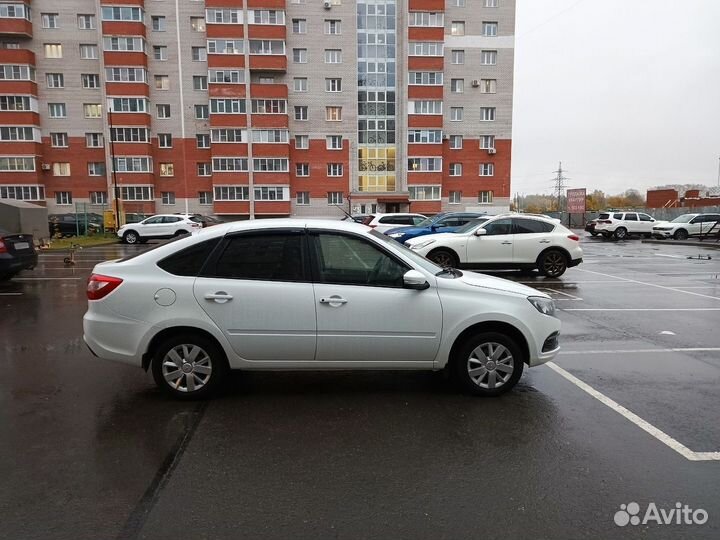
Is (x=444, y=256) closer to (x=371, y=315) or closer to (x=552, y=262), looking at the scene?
(x=552, y=262)

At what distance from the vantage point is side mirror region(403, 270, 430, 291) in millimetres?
4500

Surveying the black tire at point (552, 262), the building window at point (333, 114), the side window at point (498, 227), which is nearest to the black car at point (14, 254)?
the side window at point (498, 227)

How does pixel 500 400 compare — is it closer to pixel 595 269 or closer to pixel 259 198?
pixel 595 269

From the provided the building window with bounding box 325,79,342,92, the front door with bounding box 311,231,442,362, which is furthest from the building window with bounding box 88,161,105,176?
the front door with bounding box 311,231,442,362

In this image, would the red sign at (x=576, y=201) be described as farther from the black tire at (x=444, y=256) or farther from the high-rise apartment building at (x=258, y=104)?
the black tire at (x=444, y=256)

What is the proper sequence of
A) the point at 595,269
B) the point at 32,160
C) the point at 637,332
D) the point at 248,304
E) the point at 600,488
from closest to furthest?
the point at 600,488
the point at 248,304
the point at 637,332
the point at 595,269
the point at 32,160

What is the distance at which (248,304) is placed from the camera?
451 centimetres

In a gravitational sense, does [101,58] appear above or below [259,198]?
above

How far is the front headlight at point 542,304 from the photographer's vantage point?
4805 mm

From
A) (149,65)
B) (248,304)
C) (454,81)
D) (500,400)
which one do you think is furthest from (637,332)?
(149,65)

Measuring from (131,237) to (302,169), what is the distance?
22.7m

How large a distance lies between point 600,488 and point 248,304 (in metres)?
3.06

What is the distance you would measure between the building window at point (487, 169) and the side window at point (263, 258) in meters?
48.2

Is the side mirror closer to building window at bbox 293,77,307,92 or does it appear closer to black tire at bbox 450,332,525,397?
black tire at bbox 450,332,525,397
